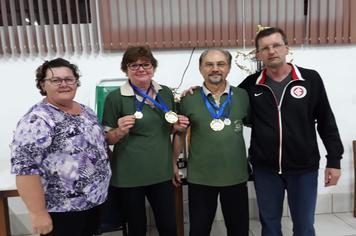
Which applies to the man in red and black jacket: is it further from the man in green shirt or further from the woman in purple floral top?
the woman in purple floral top

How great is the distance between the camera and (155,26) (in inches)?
99.3

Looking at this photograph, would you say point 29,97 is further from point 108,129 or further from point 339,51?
point 339,51

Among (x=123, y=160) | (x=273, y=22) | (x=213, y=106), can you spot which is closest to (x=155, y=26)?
(x=273, y=22)

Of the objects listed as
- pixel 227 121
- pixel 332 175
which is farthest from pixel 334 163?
pixel 227 121

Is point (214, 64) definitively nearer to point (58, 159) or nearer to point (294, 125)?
point (294, 125)

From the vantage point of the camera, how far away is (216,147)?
1639mm

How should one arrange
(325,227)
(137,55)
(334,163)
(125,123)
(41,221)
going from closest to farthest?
Result: 1. (41,221)
2. (125,123)
3. (137,55)
4. (334,163)
5. (325,227)

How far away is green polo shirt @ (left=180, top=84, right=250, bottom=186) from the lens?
1642mm

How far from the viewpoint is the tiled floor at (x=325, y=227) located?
2492 mm

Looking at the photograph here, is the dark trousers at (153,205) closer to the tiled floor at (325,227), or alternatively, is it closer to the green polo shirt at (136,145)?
the green polo shirt at (136,145)

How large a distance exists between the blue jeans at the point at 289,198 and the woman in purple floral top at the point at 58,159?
2.91ft

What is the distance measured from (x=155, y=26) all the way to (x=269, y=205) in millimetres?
1609

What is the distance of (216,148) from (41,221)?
879mm

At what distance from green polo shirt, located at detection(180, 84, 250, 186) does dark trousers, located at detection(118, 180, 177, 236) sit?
0.16 m
